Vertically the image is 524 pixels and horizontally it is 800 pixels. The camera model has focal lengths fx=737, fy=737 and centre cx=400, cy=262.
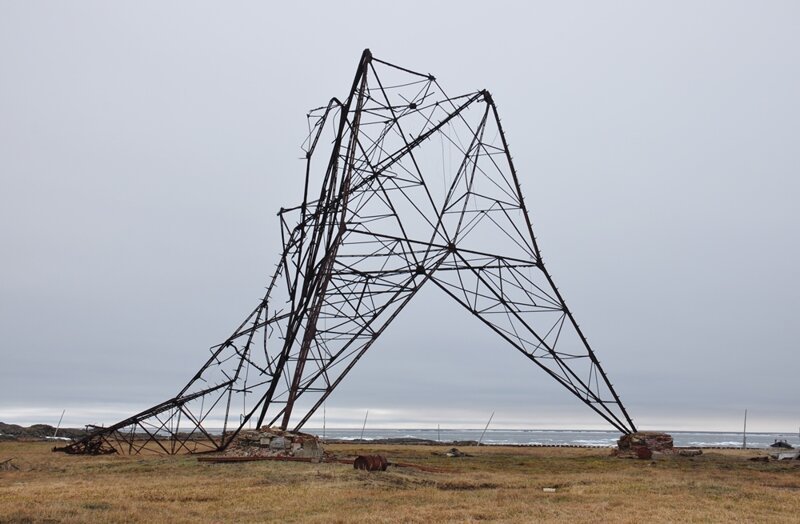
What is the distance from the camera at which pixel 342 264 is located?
27203mm

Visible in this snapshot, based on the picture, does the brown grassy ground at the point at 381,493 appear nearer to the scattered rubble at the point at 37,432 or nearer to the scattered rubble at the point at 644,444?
the scattered rubble at the point at 644,444

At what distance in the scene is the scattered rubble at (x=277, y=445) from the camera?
961 inches

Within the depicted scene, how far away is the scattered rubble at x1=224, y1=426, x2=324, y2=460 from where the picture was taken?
2441 cm

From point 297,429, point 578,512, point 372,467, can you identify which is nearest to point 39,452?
point 297,429

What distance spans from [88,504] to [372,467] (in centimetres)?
867

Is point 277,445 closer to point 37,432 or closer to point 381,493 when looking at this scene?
point 381,493

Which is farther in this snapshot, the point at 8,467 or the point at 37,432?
the point at 37,432

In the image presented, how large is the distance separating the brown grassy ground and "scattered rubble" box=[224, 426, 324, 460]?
4.55 feet

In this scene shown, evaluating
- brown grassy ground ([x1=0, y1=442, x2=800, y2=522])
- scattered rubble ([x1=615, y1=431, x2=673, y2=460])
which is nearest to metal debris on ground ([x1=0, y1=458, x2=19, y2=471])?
brown grassy ground ([x1=0, y1=442, x2=800, y2=522])

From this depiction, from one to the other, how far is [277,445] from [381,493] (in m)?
8.04

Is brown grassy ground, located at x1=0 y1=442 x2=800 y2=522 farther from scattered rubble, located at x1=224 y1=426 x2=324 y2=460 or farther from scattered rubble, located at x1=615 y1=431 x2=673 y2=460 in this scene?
scattered rubble, located at x1=615 y1=431 x2=673 y2=460

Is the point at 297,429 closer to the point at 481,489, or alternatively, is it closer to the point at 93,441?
the point at 481,489

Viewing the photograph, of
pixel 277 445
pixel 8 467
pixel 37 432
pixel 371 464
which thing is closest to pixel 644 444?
pixel 371 464

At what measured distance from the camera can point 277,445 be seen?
24438mm
